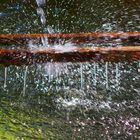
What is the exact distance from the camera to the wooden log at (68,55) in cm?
414

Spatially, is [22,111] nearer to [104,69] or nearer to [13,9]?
[104,69]

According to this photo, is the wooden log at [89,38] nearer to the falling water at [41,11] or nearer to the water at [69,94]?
the water at [69,94]

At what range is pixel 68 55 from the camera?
4262 millimetres

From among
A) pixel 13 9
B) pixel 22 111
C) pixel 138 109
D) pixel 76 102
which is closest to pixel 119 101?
pixel 138 109

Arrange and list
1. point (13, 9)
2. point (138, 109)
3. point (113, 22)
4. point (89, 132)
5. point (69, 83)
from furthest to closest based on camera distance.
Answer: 1. point (13, 9)
2. point (113, 22)
3. point (69, 83)
4. point (138, 109)
5. point (89, 132)

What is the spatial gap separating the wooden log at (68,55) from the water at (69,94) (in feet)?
0.22

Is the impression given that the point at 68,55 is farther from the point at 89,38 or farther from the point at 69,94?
the point at 69,94

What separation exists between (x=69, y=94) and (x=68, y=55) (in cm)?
61

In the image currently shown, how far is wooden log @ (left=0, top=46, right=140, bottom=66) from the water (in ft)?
0.22

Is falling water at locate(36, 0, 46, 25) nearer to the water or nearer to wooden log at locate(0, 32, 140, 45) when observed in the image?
the water

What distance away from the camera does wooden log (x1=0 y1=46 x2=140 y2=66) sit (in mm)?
4141

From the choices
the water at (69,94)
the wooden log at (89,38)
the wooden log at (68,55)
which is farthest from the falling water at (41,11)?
the wooden log at (68,55)

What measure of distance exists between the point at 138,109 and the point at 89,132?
63 cm

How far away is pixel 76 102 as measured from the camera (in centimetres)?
371
